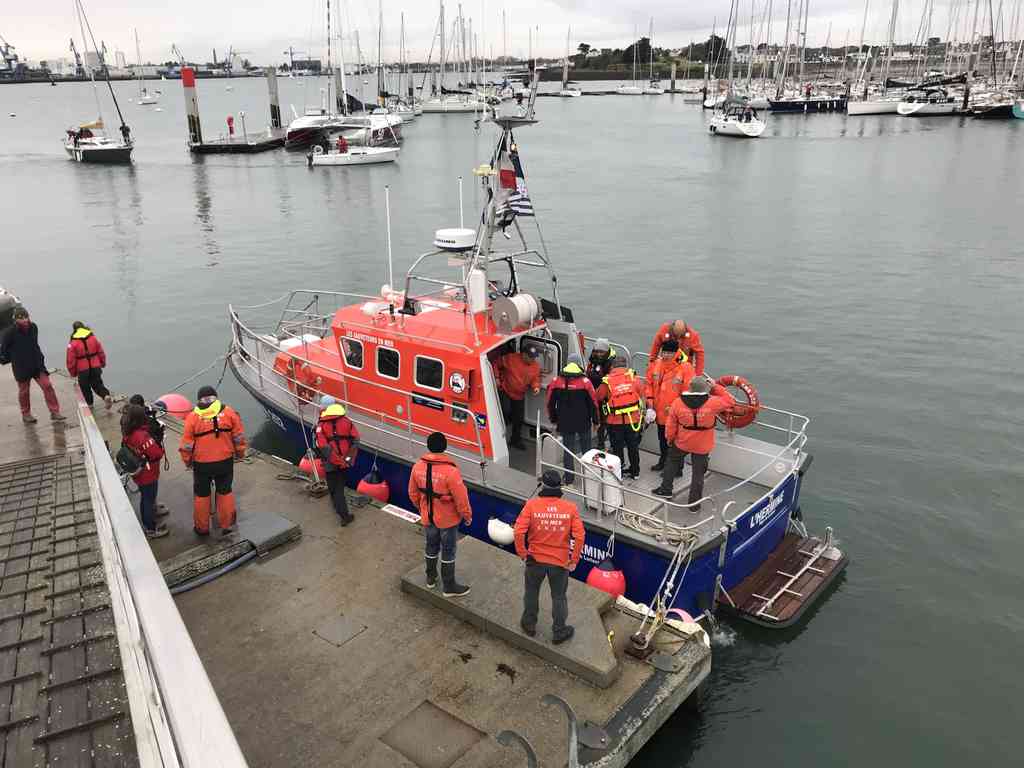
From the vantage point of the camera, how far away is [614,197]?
118 ft

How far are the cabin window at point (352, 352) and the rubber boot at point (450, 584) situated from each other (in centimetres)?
431

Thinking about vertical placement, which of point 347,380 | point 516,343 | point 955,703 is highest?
point 516,343

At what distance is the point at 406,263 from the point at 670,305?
9468mm

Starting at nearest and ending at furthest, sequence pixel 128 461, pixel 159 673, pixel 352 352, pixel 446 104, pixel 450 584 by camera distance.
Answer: pixel 159 673 < pixel 450 584 < pixel 128 461 < pixel 352 352 < pixel 446 104

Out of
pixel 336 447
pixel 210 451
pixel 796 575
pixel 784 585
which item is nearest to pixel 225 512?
pixel 210 451

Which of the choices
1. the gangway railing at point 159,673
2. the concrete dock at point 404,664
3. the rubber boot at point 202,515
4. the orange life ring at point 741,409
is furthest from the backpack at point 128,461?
the orange life ring at point 741,409

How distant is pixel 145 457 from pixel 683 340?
6344mm

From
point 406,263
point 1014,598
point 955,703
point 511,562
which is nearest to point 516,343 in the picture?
point 511,562

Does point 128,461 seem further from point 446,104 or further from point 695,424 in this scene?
point 446,104

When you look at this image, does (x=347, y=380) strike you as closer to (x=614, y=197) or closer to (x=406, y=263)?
(x=406, y=263)

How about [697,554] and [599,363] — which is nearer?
[697,554]

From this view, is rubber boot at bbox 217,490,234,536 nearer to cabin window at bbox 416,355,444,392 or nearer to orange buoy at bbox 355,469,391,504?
orange buoy at bbox 355,469,391,504

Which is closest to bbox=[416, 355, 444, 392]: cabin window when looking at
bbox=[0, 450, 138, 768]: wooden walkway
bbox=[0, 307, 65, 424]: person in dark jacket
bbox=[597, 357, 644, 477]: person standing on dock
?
bbox=[597, 357, 644, 477]: person standing on dock

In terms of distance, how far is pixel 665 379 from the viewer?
8953 millimetres
